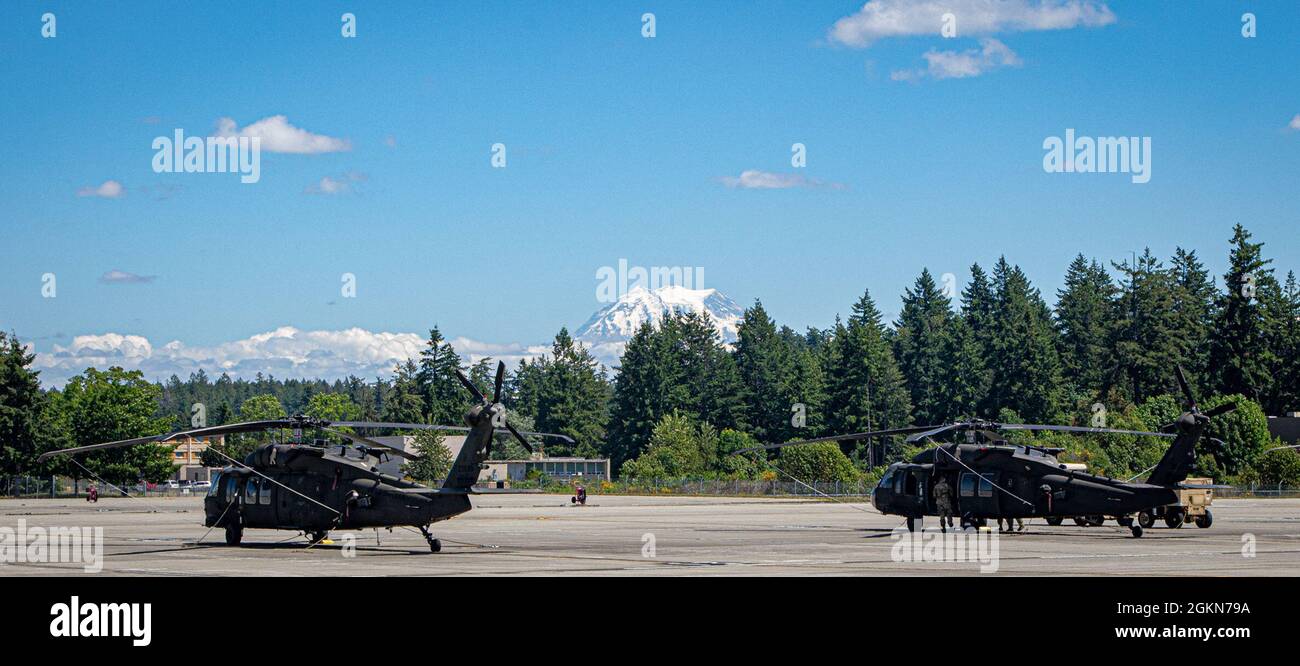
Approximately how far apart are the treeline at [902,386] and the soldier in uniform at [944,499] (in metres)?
61.2

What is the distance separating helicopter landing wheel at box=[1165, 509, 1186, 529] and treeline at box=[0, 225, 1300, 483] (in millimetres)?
52574

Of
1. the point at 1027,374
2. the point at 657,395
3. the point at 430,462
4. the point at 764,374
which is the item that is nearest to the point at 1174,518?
the point at 430,462

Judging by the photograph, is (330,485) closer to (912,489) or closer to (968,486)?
(912,489)

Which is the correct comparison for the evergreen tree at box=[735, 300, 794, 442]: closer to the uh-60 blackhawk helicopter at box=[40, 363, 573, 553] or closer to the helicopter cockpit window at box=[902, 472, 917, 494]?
the helicopter cockpit window at box=[902, 472, 917, 494]

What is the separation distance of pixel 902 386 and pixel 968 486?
126 m

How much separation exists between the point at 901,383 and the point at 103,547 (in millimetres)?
132599

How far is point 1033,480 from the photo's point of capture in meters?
38.7

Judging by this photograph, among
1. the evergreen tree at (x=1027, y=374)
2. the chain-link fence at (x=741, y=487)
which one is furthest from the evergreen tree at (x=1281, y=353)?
the chain-link fence at (x=741, y=487)

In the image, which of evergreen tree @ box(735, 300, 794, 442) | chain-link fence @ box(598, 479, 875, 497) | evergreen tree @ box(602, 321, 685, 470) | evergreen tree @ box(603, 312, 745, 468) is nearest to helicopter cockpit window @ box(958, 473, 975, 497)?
chain-link fence @ box(598, 479, 875, 497)

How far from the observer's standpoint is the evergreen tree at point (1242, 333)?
13738 centimetres

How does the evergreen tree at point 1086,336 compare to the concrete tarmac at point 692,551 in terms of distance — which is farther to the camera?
the evergreen tree at point 1086,336

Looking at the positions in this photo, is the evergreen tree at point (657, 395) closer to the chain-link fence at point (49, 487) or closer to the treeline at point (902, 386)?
the treeline at point (902, 386)
